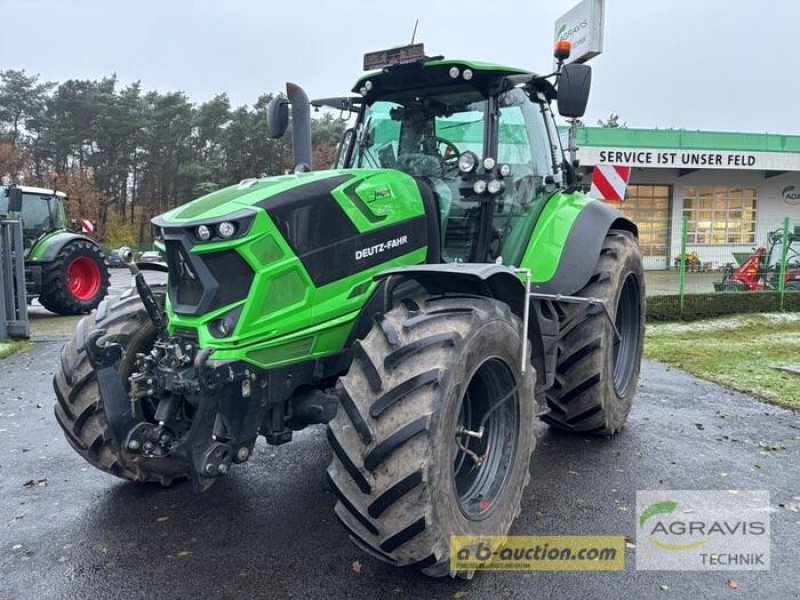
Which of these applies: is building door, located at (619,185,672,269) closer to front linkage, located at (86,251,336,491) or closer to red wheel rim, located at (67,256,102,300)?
red wheel rim, located at (67,256,102,300)

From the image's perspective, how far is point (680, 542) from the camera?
3.32 metres

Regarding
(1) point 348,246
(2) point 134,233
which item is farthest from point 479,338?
(2) point 134,233

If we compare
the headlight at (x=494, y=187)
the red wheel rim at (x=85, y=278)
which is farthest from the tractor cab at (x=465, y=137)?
the red wheel rim at (x=85, y=278)

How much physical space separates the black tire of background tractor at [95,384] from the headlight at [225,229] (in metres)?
1.21

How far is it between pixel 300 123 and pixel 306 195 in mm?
1393

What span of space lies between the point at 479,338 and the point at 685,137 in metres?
22.4

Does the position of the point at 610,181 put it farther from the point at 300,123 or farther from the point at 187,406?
the point at 187,406

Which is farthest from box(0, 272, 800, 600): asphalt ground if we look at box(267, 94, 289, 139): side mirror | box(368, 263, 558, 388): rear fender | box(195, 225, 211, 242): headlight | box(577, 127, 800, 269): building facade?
box(577, 127, 800, 269): building facade

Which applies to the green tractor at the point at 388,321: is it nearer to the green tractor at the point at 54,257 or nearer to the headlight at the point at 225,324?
the headlight at the point at 225,324

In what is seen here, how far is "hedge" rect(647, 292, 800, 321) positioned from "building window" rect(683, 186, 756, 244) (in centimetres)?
1230

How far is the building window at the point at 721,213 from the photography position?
24141 mm

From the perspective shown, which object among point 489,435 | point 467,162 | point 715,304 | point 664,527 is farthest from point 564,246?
point 715,304

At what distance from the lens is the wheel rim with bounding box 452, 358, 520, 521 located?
3.25m

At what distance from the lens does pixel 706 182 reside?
24156 millimetres
